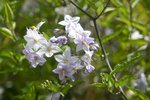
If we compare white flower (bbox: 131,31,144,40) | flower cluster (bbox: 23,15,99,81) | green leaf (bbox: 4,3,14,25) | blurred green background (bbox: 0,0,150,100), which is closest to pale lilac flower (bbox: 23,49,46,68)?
flower cluster (bbox: 23,15,99,81)

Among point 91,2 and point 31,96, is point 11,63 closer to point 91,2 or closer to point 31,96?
point 31,96

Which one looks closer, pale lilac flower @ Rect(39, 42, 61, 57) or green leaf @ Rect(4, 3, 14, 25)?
pale lilac flower @ Rect(39, 42, 61, 57)

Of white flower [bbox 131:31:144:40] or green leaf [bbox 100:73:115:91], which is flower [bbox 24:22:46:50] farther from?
white flower [bbox 131:31:144:40]

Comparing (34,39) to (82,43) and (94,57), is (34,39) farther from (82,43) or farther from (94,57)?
(94,57)

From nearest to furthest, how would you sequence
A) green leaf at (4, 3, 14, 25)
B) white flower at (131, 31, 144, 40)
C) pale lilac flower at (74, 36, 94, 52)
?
pale lilac flower at (74, 36, 94, 52), green leaf at (4, 3, 14, 25), white flower at (131, 31, 144, 40)

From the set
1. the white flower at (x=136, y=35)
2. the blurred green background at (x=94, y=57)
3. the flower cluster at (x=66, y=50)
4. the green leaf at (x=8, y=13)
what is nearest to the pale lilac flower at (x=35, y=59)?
the flower cluster at (x=66, y=50)

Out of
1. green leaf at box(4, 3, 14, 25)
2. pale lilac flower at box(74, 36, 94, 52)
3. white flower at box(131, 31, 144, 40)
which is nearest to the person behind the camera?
pale lilac flower at box(74, 36, 94, 52)

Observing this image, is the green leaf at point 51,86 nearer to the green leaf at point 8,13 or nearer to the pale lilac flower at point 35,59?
the pale lilac flower at point 35,59
